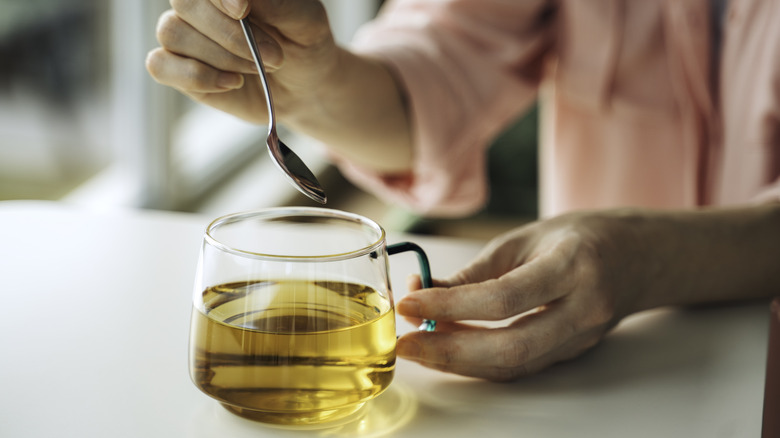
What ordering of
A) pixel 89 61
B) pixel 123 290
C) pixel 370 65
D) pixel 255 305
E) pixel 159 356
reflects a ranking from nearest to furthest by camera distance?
pixel 255 305
pixel 159 356
pixel 123 290
pixel 370 65
pixel 89 61

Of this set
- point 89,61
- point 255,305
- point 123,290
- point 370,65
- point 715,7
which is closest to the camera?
point 255,305

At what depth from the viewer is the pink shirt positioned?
97 cm

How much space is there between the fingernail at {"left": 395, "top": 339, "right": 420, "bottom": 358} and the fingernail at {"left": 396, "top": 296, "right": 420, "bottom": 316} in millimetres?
20

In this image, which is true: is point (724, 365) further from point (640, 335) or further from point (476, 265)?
point (476, 265)

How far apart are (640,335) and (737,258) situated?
0.13 meters

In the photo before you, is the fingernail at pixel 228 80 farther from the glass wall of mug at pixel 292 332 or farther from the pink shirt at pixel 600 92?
the pink shirt at pixel 600 92

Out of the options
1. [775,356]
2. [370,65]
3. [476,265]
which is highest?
[370,65]

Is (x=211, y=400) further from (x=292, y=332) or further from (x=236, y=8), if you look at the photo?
(x=236, y=8)

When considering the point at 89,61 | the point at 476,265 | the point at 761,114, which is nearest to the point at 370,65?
the point at 476,265

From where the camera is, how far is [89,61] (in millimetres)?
1739

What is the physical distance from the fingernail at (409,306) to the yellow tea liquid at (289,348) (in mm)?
45

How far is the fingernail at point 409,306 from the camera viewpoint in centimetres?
53

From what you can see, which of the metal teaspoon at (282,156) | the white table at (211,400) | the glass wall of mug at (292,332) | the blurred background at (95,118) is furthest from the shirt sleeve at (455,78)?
the blurred background at (95,118)

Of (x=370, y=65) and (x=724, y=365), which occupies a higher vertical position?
(x=370, y=65)
